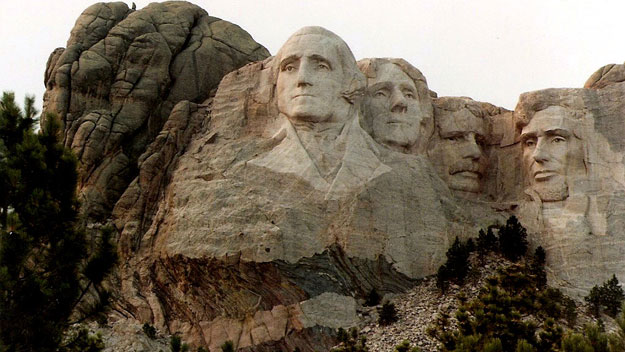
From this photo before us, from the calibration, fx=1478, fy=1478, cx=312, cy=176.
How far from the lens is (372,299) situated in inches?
1177

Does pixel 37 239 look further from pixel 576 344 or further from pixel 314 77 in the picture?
pixel 314 77

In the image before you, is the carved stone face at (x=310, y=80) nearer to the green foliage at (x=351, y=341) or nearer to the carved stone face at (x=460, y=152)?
the carved stone face at (x=460, y=152)

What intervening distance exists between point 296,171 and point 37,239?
28.6ft

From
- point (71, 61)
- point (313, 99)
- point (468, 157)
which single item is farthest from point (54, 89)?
point (468, 157)

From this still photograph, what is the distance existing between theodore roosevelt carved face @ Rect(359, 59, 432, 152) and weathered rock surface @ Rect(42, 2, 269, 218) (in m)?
3.81

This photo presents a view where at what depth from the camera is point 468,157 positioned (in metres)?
33.8

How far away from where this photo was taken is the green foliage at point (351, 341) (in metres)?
26.0

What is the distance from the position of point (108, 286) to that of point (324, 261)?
460 centimetres

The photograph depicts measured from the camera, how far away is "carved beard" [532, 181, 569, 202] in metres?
32.6

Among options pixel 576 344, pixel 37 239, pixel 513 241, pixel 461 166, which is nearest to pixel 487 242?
pixel 513 241

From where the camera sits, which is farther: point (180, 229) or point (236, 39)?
point (236, 39)

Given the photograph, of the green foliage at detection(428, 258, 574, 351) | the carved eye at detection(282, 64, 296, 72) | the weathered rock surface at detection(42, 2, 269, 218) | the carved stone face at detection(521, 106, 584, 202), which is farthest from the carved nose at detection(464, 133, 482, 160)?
the green foliage at detection(428, 258, 574, 351)

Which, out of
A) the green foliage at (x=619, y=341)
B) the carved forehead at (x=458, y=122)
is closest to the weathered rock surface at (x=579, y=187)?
the carved forehead at (x=458, y=122)

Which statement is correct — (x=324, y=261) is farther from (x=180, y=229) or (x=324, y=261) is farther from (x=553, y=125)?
(x=553, y=125)
